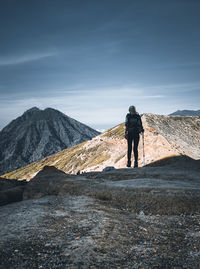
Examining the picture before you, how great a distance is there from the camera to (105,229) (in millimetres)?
5086

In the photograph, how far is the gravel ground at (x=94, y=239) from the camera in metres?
3.62

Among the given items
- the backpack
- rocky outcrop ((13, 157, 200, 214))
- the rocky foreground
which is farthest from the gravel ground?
the backpack

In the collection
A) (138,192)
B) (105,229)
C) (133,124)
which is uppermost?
(133,124)

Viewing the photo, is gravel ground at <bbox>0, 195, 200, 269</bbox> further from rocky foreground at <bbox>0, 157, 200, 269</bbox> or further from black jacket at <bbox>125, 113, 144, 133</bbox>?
black jacket at <bbox>125, 113, 144, 133</bbox>

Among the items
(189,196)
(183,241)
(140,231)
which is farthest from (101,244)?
(189,196)

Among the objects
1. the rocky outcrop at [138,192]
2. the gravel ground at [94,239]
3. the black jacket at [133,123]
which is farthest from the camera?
the black jacket at [133,123]

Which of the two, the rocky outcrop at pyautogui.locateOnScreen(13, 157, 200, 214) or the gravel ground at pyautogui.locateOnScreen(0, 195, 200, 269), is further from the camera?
the rocky outcrop at pyautogui.locateOnScreen(13, 157, 200, 214)

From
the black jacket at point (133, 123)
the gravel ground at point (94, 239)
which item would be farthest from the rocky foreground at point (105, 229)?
the black jacket at point (133, 123)

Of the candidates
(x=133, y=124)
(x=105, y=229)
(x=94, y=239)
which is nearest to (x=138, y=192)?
(x=105, y=229)

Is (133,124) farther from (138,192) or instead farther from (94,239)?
(94,239)

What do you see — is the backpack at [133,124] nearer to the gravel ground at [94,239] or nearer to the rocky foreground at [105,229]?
the rocky foreground at [105,229]

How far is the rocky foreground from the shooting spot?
3.69 meters

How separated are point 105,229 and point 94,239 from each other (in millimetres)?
666

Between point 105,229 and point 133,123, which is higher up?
point 133,123
